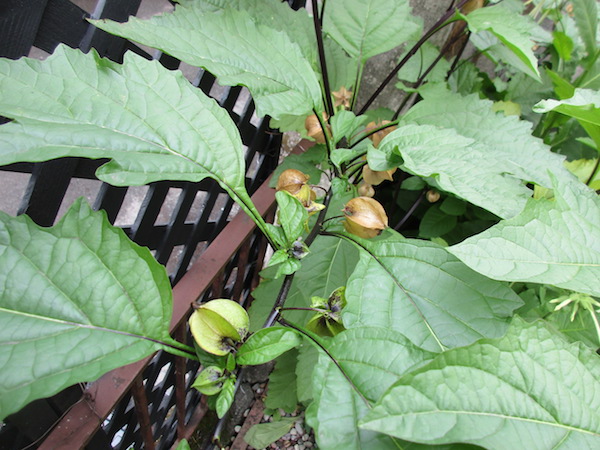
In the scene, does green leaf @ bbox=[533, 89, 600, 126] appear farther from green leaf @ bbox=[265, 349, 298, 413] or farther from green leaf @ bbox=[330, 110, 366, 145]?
green leaf @ bbox=[265, 349, 298, 413]

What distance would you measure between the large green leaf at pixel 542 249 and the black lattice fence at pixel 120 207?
61 centimetres

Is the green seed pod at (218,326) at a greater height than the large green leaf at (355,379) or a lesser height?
lesser

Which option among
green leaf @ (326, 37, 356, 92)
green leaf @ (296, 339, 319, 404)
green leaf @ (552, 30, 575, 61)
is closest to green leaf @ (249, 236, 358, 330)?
green leaf @ (296, 339, 319, 404)

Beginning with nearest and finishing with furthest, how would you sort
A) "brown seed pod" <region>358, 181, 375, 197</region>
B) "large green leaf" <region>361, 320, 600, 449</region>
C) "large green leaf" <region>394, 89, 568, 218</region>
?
"large green leaf" <region>361, 320, 600, 449</region> < "large green leaf" <region>394, 89, 568, 218</region> < "brown seed pod" <region>358, 181, 375, 197</region>

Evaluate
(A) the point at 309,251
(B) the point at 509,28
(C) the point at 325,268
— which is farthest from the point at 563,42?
(A) the point at 309,251

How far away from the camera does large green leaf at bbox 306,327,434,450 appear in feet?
1.39

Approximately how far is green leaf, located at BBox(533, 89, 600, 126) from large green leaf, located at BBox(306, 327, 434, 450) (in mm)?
369

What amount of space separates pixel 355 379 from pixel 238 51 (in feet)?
1.79

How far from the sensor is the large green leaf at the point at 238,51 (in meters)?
0.61

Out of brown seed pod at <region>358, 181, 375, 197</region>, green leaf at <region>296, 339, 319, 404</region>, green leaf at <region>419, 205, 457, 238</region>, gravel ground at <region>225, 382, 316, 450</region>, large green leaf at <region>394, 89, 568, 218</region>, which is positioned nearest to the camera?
large green leaf at <region>394, 89, 568, 218</region>

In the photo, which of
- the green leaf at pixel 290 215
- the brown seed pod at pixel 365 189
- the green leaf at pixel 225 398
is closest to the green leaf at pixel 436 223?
the brown seed pod at pixel 365 189

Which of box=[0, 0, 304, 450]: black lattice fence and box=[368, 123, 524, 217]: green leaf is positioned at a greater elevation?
box=[368, 123, 524, 217]: green leaf

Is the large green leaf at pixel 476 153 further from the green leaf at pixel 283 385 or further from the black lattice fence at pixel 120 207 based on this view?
the green leaf at pixel 283 385

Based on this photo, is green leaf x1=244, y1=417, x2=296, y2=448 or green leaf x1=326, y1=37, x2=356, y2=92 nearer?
green leaf x1=326, y1=37, x2=356, y2=92
